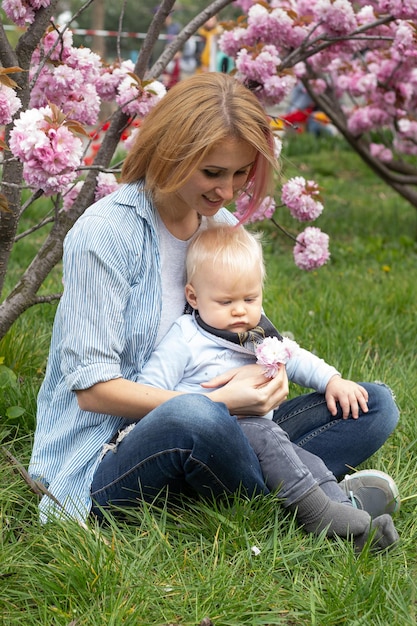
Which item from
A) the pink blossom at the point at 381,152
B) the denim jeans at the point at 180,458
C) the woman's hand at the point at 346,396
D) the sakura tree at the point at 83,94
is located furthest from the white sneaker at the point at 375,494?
the pink blossom at the point at 381,152

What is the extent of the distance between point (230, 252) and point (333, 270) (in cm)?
266

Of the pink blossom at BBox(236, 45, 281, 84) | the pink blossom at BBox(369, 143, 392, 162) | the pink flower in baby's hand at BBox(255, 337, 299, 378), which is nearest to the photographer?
the pink flower in baby's hand at BBox(255, 337, 299, 378)

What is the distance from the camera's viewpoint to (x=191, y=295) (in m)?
2.25

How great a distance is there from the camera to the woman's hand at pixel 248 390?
6.91ft

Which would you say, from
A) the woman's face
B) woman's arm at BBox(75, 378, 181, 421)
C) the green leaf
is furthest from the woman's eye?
the green leaf

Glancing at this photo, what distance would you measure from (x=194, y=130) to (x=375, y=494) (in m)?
1.03

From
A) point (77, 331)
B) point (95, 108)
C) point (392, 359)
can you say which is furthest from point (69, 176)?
point (392, 359)

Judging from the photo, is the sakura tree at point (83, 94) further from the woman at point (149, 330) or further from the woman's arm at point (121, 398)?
the woman's arm at point (121, 398)

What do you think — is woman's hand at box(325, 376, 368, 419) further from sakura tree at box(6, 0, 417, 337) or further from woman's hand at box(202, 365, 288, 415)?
sakura tree at box(6, 0, 417, 337)

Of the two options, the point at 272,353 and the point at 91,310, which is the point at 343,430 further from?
the point at 91,310

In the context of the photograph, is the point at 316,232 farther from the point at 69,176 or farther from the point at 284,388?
the point at 69,176

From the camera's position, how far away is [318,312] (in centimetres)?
374

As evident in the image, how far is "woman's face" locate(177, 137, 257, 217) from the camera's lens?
2070 millimetres

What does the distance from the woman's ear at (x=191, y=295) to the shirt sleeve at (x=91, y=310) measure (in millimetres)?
232
